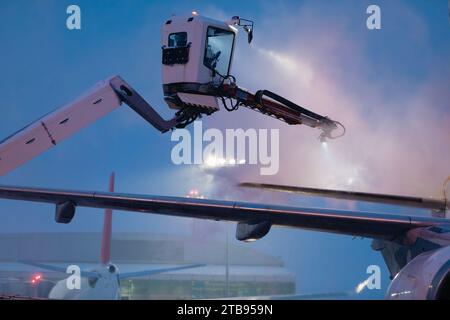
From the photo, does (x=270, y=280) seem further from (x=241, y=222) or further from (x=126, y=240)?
(x=241, y=222)

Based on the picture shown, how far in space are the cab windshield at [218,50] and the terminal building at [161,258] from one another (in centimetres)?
2597

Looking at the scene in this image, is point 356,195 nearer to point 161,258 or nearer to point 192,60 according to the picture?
point 192,60

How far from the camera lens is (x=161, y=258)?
38.3 meters

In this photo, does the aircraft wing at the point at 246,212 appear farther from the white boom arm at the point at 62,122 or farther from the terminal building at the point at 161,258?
the terminal building at the point at 161,258

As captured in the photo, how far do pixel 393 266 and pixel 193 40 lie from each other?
13.5 feet

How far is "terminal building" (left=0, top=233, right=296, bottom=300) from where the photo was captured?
3316 centimetres

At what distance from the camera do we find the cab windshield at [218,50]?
636 cm

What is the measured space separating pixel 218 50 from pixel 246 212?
2464mm

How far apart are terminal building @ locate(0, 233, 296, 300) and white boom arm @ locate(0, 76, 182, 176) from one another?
26.0 m

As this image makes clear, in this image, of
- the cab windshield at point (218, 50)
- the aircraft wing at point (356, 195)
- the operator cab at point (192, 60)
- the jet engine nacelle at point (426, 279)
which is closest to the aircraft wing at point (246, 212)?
the aircraft wing at point (356, 195)

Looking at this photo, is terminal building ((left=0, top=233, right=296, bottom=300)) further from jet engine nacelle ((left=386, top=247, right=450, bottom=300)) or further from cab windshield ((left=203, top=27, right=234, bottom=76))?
jet engine nacelle ((left=386, top=247, right=450, bottom=300))

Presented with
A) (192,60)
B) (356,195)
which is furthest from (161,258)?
(356,195)
